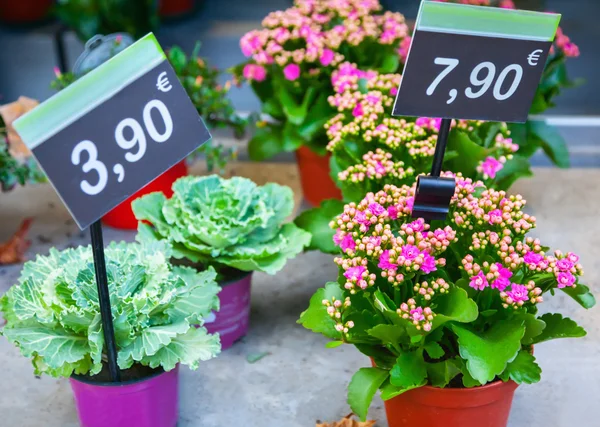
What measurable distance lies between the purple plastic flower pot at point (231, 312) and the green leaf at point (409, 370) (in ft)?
2.03

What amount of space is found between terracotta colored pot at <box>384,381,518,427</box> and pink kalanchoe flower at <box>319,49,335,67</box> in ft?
4.00

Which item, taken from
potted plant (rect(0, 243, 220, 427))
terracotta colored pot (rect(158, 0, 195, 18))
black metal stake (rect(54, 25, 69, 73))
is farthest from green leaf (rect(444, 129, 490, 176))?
terracotta colored pot (rect(158, 0, 195, 18))

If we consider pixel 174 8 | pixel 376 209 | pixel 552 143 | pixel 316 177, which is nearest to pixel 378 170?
pixel 376 209

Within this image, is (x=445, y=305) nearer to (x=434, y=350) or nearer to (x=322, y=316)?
(x=434, y=350)

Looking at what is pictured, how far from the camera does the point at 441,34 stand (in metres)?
1.38

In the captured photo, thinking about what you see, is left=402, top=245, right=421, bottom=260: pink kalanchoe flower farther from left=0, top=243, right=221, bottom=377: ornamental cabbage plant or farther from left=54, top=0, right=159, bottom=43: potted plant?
left=54, top=0, right=159, bottom=43: potted plant

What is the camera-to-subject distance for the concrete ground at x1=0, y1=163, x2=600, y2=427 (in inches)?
71.4

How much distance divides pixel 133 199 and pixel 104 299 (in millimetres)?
1050

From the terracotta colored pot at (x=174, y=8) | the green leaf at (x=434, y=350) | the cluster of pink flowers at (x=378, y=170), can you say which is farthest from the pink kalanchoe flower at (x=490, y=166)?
the terracotta colored pot at (x=174, y=8)

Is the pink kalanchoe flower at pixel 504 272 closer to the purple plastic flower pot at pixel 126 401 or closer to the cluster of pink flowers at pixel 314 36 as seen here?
the purple plastic flower pot at pixel 126 401

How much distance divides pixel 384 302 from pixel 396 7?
9.63 feet

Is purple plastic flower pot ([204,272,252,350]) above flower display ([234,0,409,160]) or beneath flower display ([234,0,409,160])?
beneath

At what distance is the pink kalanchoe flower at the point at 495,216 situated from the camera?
58.5 inches

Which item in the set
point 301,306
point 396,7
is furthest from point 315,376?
point 396,7
